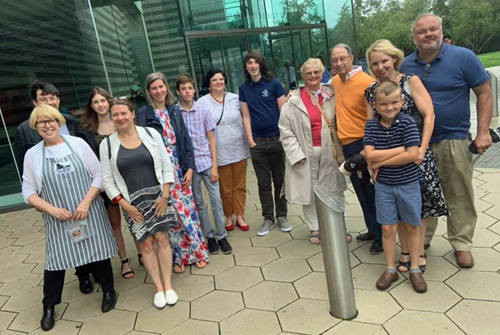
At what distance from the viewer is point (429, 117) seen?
2.51 metres

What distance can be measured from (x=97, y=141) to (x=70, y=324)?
147 centimetres

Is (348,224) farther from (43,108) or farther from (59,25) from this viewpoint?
(59,25)

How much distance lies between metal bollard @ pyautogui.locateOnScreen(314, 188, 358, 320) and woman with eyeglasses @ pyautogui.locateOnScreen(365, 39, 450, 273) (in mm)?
724

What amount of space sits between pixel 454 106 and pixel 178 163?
224 centimetres

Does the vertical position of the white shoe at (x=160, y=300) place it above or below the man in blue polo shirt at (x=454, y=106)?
below

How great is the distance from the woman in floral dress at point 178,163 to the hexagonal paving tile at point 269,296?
0.71 meters

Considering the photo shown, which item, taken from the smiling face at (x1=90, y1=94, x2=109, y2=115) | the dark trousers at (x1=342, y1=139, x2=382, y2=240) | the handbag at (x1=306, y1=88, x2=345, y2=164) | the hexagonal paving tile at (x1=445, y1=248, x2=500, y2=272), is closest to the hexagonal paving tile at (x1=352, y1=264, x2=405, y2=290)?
the dark trousers at (x1=342, y1=139, x2=382, y2=240)

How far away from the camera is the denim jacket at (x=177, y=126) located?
10.1 ft

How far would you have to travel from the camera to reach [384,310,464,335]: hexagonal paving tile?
220cm

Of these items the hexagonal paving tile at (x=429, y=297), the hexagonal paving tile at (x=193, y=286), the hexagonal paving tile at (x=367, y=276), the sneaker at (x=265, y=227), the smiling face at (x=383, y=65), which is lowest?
the hexagonal paving tile at (x=367, y=276)

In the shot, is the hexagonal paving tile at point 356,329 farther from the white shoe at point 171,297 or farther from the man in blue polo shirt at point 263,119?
the man in blue polo shirt at point 263,119

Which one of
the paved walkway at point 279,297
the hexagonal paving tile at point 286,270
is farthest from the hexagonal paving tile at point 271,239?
the hexagonal paving tile at point 286,270

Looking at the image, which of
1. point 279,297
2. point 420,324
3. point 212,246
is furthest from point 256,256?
point 420,324

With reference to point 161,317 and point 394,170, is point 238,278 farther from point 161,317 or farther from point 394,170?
point 394,170
